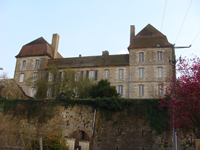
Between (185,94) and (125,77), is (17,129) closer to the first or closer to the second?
(185,94)

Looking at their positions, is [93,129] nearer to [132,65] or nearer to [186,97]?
[186,97]

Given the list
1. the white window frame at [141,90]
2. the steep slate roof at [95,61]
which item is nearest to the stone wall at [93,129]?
the white window frame at [141,90]

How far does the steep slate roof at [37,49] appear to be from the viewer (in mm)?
30469

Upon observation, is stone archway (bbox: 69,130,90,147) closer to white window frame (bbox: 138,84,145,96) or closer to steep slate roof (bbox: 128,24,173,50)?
white window frame (bbox: 138,84,145,96)

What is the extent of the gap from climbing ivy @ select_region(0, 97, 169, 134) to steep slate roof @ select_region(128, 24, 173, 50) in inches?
497

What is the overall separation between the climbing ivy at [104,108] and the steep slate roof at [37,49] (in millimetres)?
13639

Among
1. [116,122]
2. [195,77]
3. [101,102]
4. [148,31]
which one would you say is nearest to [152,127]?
[116,122]

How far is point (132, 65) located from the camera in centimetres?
2666

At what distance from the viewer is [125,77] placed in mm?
26656

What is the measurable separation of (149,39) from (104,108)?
47.2 ft

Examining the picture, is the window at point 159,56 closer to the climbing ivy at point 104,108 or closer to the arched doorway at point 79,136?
the climbing ivy at point 104,108

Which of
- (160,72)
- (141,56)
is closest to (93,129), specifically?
(160,72)

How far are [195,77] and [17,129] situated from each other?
1292cm

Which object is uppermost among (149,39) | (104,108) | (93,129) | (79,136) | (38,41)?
(38,41)
